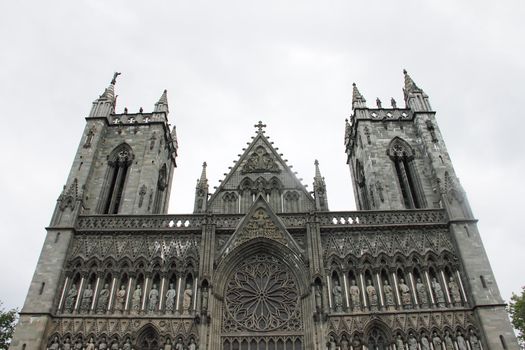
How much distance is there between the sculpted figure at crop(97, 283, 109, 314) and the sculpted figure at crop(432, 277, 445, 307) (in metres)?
14.0

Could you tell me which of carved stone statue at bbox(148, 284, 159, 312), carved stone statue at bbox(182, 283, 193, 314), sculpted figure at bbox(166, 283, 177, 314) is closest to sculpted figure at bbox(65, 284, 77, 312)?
carved stone statue at bbox(148, 284, 159, 312)

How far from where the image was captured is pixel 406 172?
24828mm

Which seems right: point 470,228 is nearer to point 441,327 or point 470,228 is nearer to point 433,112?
point 441,327

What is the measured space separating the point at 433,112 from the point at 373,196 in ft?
22.8

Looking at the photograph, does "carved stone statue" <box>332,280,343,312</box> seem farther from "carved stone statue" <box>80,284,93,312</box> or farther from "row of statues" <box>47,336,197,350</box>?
"carved stone statue" <box>80,284,93,312</box>

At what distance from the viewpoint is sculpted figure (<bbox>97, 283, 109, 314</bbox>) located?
18.5m

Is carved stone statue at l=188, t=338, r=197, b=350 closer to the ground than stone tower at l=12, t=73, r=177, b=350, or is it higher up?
closer to the ground

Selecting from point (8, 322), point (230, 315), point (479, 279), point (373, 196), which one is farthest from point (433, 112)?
point (8, 322)

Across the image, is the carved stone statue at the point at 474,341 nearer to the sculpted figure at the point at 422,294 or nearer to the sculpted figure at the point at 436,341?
the sculpted figure at the point at 436,341

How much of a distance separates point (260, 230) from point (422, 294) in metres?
7.56

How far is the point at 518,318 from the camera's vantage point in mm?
25047

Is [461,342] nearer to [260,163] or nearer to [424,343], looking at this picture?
[424,343]

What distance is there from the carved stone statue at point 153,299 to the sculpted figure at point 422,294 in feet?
36.6

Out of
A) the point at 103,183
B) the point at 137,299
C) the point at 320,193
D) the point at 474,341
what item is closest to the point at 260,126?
the point at 320,193
